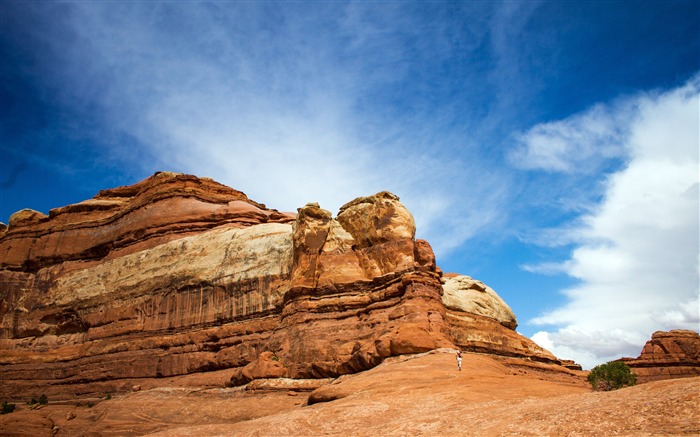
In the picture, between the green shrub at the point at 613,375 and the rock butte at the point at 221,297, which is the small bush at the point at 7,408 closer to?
the rock butte at the point at 221,297

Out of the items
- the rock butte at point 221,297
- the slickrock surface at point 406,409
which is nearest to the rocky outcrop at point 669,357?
the rock butte at point 221,297

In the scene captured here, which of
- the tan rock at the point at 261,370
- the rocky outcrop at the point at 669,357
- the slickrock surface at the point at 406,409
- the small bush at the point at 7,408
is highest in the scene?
the rocky outcrop at the point at 669,357

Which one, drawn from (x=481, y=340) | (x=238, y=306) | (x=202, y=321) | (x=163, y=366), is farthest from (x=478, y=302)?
(x=163, y=366)

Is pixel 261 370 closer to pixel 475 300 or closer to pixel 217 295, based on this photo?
pixel 217 295

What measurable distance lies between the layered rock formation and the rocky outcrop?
1388 inches

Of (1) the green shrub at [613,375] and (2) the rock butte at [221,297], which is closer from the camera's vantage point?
(1) the green shrub at [613,375]

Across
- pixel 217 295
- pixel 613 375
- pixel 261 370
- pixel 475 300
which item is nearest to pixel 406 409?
pixel 261 370

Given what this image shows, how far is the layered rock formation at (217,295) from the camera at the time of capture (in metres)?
31.8

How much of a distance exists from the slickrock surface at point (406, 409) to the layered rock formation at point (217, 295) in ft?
7.96

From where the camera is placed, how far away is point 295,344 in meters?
32.7

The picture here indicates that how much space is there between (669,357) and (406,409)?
217 ft

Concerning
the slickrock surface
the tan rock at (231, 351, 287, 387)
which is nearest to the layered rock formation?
the tan rock at (231, 351, 287, 387)

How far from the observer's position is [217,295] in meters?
39.9

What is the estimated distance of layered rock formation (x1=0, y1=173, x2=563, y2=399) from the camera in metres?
31.8
